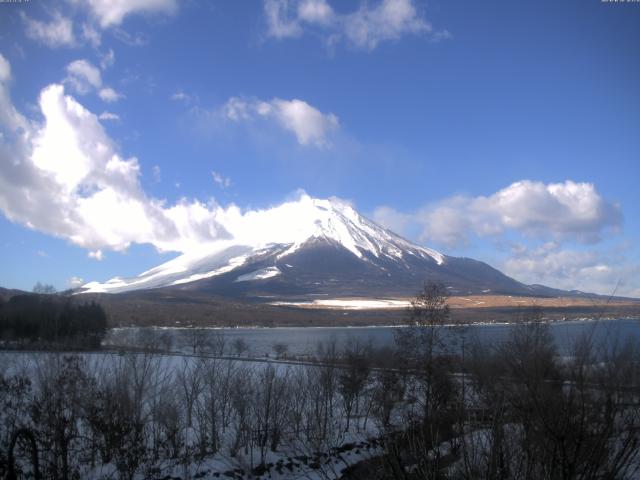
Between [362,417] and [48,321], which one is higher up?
[48,321]

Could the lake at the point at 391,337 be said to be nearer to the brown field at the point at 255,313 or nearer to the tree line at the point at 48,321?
the tree line at the point at 48,321

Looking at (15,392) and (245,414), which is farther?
(245,414)

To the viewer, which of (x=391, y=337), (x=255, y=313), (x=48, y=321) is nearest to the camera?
(x=48, y=321)

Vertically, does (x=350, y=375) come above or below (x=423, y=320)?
below

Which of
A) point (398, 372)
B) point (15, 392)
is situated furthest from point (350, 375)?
point (15, 392)

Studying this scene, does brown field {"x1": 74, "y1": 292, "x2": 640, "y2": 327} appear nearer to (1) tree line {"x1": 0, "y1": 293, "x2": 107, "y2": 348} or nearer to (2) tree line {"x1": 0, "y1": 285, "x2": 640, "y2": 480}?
(1) tree line {"x1": 0, "y1": 293, "x2": 107, "y2": 348}

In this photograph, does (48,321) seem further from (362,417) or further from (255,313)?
(255,313)

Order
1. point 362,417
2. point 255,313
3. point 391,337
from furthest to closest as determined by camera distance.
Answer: point 255,313
point 391,337
point 362,417

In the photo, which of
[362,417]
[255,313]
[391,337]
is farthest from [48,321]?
[255,313]

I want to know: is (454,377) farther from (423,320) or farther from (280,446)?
(280,446)

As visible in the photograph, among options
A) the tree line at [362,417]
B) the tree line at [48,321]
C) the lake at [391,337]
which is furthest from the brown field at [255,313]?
the tree line at [362,417]

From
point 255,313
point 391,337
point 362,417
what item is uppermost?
point 362,417

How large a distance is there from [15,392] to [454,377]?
1862 cm

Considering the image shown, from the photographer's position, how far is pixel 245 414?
68.3ft
